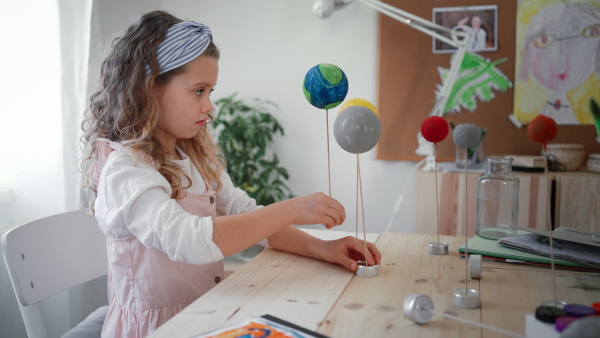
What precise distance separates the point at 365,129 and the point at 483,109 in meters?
1.75

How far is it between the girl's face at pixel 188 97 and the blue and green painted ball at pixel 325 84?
0.83 feet

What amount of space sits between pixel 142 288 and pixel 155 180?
0.93ft

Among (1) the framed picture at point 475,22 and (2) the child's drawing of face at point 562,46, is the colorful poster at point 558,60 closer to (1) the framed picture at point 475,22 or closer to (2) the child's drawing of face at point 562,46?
(2) the child's drawing of face at point 562,46

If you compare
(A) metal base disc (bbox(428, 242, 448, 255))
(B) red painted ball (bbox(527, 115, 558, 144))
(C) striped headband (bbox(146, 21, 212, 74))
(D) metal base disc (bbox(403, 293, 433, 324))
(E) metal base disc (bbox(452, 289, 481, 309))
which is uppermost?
(C) striped headband (bbox(146, 21, 212, 74))

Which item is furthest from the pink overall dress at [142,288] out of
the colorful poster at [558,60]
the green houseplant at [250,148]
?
the colorful poster at [558,60]

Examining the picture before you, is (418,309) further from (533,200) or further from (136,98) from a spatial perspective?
(533,200)

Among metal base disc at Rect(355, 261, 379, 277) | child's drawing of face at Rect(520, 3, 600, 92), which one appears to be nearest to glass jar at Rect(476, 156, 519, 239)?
metal base disc at Rect(355, 261, 379, 277)

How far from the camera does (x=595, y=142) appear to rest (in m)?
2.31

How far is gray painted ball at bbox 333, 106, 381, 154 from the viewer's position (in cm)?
89

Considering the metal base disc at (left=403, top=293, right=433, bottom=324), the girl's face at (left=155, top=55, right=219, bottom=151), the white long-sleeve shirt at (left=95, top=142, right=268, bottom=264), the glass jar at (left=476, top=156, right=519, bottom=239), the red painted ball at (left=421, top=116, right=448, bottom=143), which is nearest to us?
the metal base disc at (left=403, top=293, right=433, bottom=324)

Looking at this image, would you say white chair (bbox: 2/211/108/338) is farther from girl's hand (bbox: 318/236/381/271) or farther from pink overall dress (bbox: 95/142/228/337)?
girl's hand (bbox: 318/236/381/271)

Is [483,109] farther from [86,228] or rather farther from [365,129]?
[86,228]

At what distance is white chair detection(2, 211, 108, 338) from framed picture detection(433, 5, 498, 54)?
1.89 metres

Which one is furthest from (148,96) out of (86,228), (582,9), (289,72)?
(582,9)
